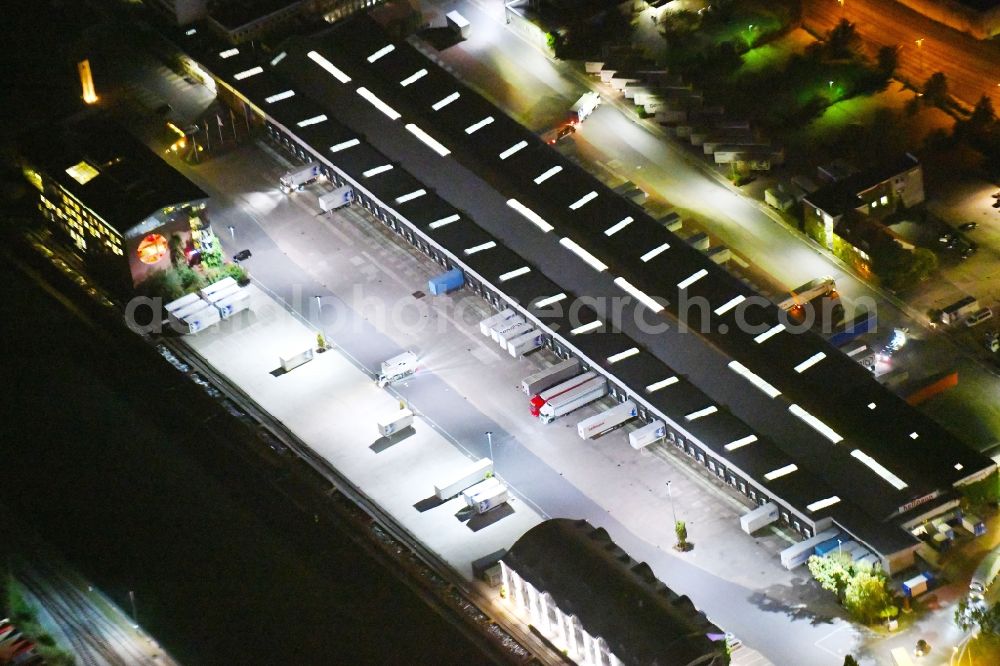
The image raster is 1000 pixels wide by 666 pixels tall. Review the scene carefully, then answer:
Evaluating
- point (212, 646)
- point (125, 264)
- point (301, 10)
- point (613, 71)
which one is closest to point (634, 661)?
point (212, 646)

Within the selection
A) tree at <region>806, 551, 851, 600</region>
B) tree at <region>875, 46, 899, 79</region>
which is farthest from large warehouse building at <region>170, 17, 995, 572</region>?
tree at <region>875, 46, 899, 79</region>

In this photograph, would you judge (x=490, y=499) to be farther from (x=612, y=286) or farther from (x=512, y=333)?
(x=612, y=286)

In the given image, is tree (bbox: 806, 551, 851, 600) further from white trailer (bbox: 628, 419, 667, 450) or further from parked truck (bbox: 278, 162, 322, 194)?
parked truck (bbox: 278, 162, 322, 194)

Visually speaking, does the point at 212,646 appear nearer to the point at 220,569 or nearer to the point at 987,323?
the point at 220,569

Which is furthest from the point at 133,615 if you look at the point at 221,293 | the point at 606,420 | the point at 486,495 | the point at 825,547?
the point at 825,547

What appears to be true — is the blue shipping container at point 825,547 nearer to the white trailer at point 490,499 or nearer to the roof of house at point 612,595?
the roof of house at point 612,595

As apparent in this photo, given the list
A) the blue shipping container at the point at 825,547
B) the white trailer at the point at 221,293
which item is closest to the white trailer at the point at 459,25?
the white trailer at the point at 221,293

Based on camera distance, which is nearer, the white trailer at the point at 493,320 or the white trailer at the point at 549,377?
the white trailer at the point at 549,377
